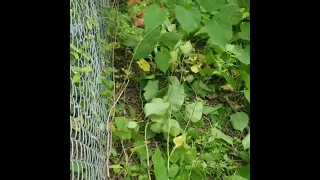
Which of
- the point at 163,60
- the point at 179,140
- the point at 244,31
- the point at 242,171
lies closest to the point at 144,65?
the point at 163,60

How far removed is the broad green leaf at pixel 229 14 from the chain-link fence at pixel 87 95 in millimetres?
541

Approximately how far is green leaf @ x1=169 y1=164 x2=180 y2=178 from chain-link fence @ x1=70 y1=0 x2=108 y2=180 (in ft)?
0.97

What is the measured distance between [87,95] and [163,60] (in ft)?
2.29

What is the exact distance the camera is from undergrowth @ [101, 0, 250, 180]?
2031 millimetres

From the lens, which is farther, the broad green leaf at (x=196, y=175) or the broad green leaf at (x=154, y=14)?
the broad green leaf at (x=196, y=175)

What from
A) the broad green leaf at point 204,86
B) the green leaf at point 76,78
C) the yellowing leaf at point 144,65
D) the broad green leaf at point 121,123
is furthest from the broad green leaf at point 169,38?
the green leaf at point 76,78

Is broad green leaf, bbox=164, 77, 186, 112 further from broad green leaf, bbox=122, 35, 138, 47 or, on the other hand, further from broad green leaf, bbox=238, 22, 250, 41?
broad green leaf, bbox=238, 22, 250, 41

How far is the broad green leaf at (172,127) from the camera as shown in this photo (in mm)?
2146

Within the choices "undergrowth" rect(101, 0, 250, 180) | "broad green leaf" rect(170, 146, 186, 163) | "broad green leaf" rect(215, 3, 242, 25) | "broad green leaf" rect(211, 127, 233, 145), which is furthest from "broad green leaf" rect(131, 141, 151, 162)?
"broad green leaf" rect(215, 3, 242, 25)

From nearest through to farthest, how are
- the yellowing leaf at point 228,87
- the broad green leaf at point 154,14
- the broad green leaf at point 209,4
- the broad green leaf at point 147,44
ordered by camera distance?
the broad green leaf at point 209,4 < the broad green leaf at point 154,14 < the broad green leaf at point 147,44 < the yellowing leaf at point 228,87

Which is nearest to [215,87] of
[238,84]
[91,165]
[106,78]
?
[238,84]

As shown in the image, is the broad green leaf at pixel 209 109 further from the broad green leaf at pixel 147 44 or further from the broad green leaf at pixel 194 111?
the broad green leaf at pixel 147 44
